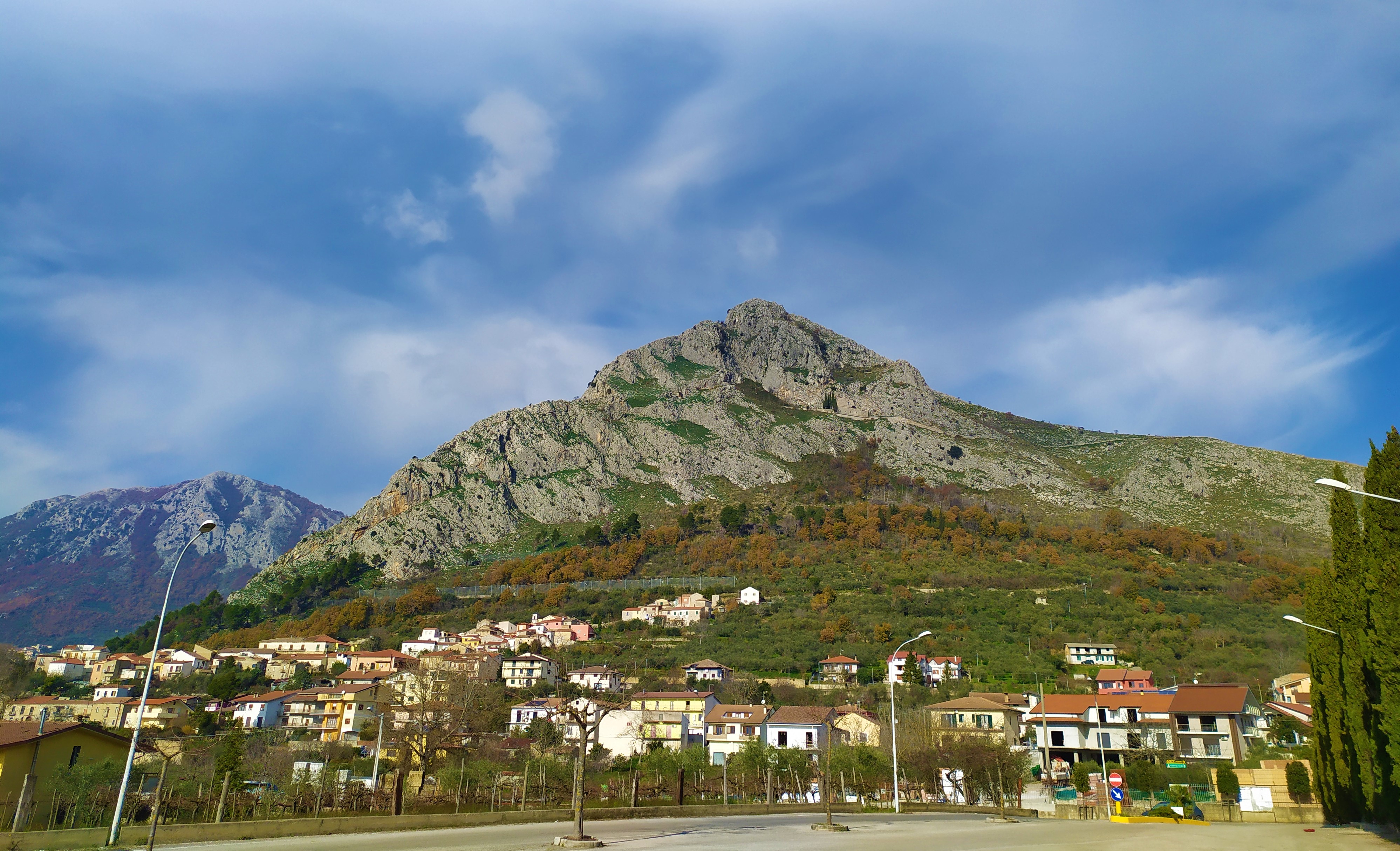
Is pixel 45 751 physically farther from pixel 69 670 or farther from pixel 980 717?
pixel 69 670

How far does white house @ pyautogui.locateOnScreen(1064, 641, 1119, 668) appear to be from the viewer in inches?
3349

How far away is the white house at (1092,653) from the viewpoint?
279ft

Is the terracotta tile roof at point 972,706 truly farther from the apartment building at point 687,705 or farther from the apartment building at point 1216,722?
the apartment building at point 687,705

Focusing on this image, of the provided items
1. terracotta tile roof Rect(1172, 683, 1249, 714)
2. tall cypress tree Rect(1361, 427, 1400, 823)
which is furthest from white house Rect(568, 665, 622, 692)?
tall cypress tree Rect(1361, 427, 1400, 823)

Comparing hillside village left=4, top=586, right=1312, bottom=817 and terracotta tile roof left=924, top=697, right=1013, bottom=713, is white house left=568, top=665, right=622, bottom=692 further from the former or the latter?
terracotta tile roof left=924, top=697, right=1013, bottom=713

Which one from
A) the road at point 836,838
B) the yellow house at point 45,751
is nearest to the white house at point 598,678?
the yellow house at point 45,751

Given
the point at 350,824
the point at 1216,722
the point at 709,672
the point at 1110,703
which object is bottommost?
the point at 350,824

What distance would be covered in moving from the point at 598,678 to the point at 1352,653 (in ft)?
234

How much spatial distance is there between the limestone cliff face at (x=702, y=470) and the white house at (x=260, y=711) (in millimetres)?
66973

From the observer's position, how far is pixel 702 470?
581 feet

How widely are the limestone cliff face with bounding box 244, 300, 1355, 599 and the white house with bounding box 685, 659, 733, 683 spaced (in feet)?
261

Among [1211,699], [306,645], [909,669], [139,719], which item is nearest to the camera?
[139,719]

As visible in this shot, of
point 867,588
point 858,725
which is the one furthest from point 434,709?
point 867,588

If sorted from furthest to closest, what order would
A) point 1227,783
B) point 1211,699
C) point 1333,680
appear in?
point 1211,699 → point 1227,783 → point 1333,680
